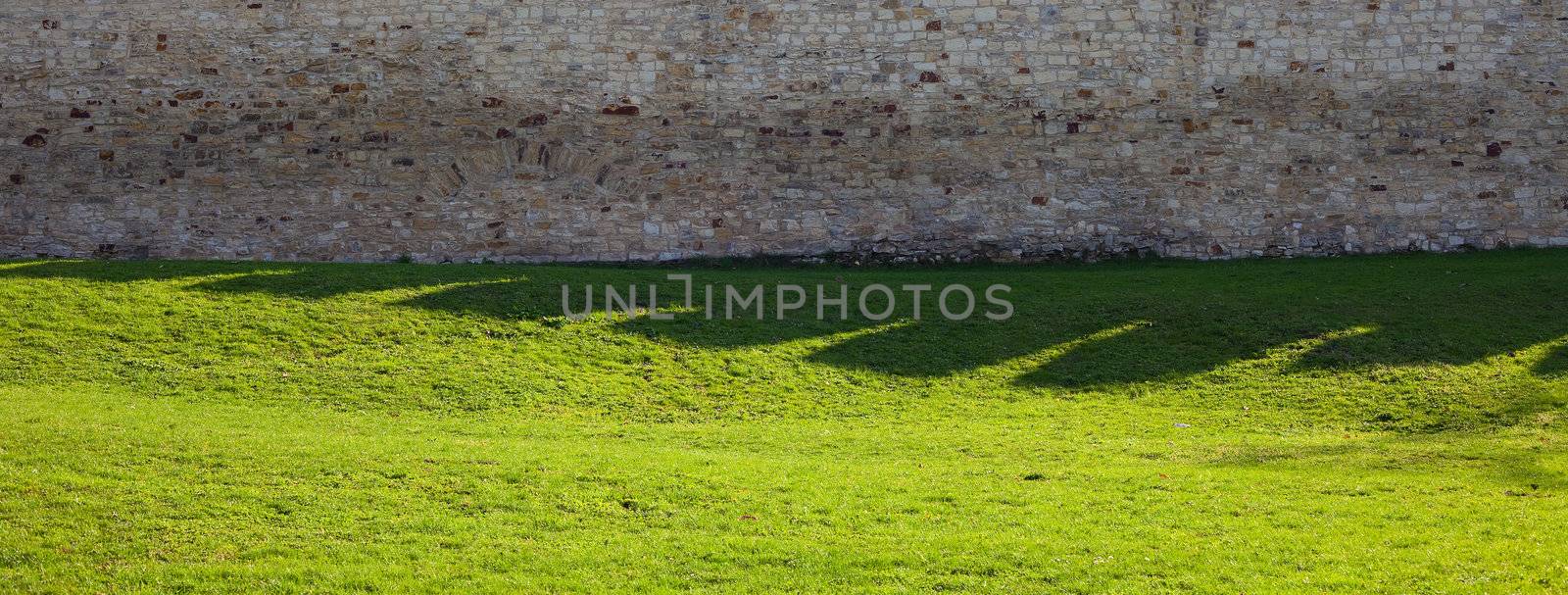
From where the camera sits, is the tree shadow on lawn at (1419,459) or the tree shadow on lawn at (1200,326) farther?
the tree shadow on lawn at (1200,326)

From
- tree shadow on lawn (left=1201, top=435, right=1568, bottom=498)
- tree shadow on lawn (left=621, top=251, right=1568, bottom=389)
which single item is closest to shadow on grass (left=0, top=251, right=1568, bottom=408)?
tree shadow on lawn (left=621, top=251, right=1568, bottom=389)

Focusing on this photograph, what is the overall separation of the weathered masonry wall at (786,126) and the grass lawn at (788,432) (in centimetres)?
101

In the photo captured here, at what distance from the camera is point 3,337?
1208cm

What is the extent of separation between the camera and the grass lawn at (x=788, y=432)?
274 inches

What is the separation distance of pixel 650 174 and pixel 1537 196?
11387 mm

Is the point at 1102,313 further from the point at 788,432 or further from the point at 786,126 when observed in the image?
the point at 786,126

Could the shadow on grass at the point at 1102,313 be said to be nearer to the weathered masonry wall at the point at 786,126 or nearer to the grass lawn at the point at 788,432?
the grass lawn at the point at 788,432

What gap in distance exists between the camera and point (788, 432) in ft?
34.8

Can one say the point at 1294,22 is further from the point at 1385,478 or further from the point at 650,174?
the point at 1385,478

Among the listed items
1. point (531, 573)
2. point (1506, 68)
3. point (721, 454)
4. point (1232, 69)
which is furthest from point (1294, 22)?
point (531, 573)

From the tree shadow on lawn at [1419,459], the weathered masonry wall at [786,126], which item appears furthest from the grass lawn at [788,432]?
the weathered masonry wall at [786,126]

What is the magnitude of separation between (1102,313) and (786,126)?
209 inches

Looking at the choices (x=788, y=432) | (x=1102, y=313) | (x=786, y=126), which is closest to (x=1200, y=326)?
(x=1102, y=313)

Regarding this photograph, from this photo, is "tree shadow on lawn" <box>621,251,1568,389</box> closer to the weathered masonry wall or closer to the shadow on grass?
the shadow on grass
